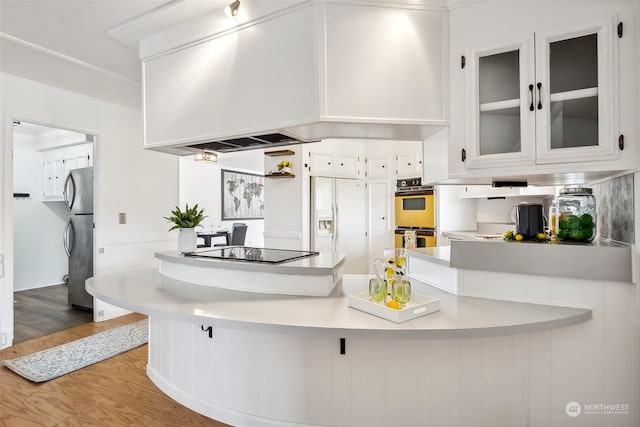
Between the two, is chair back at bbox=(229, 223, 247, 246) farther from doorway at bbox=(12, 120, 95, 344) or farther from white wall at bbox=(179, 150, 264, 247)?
doorway at bbox=(12, 120, 95, 344)

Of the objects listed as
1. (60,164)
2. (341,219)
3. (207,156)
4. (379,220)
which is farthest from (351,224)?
(60,164)

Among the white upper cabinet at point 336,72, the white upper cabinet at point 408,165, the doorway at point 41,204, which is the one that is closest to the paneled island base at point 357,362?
the white upper cabinet at point 336,72

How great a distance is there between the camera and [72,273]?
4289mm

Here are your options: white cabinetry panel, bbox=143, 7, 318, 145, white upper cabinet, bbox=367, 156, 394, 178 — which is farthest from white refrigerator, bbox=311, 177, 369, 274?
white cabinetry panel, bbox=143, 7, 318, 145

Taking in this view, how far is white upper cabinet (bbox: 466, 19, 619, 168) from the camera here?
55.6 inches

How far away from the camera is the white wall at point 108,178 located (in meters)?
3.11

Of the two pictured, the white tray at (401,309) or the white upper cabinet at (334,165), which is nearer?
the white tray at (401,309)

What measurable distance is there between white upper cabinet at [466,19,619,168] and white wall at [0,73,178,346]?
3.93m

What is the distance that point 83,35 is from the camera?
93.4 inches

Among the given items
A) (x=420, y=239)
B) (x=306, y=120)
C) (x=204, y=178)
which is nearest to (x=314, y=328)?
(x=306, y=120)

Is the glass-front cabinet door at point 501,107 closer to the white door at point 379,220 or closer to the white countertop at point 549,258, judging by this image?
the white countertop at point 549,258

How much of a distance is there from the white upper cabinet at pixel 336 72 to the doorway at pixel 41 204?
4.19 meters

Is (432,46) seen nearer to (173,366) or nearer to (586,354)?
(586,354)

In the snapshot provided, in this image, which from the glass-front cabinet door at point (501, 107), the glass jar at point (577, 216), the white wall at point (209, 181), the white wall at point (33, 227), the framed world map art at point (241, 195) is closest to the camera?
the glass-front cabinet door at point (501, 107)
